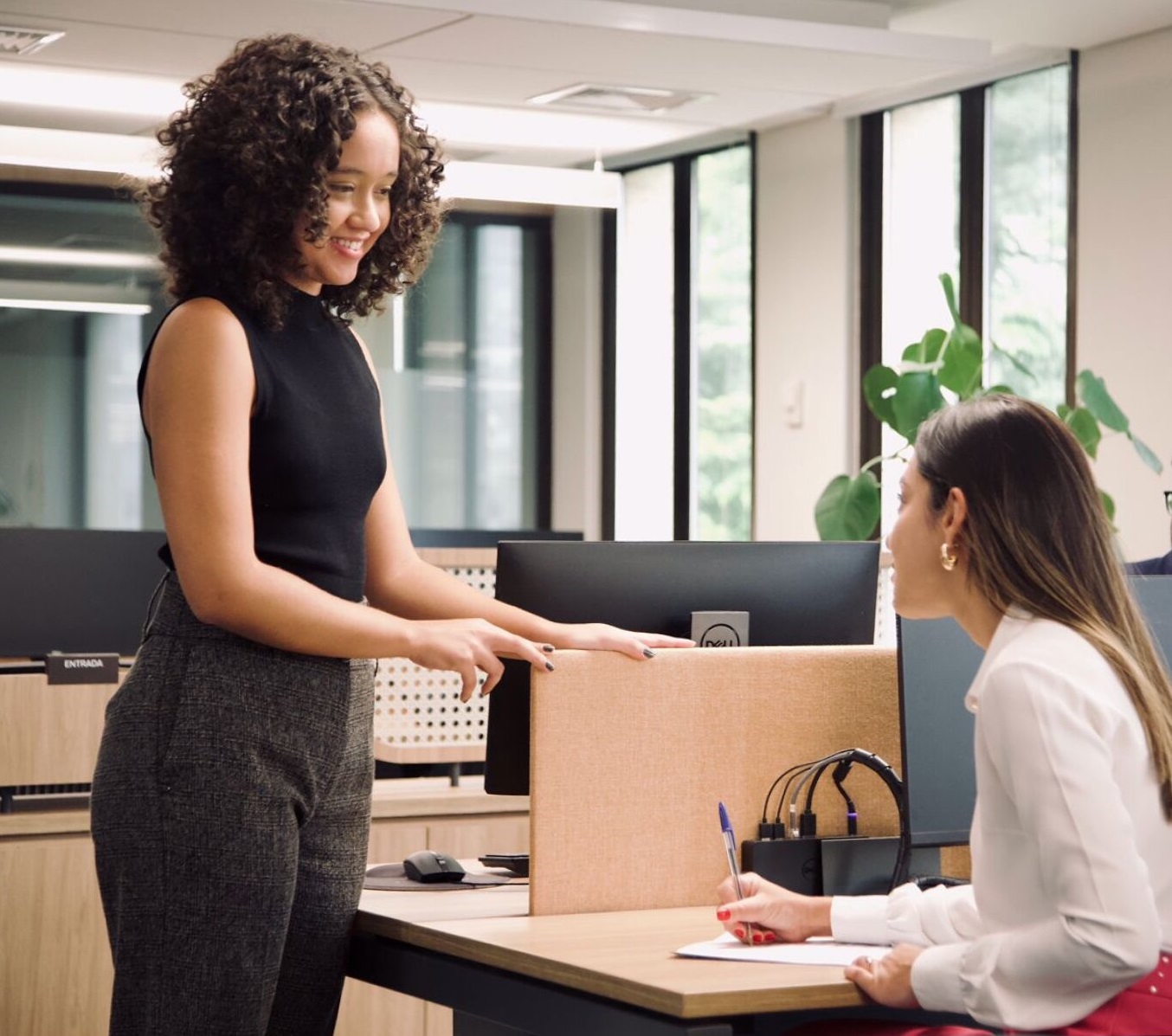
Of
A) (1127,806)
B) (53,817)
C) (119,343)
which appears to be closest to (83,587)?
(53,817)

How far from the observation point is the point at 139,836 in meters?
1.68

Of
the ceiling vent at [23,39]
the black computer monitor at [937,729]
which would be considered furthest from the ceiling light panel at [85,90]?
the black computer monitor at [937,729]

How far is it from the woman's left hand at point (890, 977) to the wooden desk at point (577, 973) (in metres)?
0.02

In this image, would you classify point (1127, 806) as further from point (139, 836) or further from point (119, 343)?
point (119, 343)

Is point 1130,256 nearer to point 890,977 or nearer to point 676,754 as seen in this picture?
point 676,754

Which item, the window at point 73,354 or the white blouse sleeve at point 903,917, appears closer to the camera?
the white blouse sleeve at point 903,917

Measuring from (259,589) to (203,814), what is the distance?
213mm

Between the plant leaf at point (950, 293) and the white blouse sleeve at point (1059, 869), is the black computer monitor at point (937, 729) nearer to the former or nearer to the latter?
the white blouse sleeve at point (1059, 869)

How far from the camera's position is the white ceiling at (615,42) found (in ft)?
15.0

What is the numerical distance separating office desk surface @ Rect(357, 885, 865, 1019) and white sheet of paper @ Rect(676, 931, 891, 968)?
2cm

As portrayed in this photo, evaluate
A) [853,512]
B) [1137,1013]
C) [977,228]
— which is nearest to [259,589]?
[1137,1013]

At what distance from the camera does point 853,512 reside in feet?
17.1

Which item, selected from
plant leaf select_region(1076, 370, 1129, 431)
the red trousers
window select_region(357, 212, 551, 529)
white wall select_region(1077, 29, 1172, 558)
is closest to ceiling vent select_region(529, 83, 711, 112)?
white wall select_region(1077, 29, 1172, 558)

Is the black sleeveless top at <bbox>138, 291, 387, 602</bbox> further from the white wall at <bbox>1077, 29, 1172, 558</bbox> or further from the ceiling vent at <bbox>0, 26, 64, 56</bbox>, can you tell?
A: the white wall at <bbox>1077, 29, 1172, 558</bbox>
